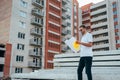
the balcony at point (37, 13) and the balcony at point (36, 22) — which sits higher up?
the balcony at point (37, 13)

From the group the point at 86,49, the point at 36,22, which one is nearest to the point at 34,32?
the point at 36,22

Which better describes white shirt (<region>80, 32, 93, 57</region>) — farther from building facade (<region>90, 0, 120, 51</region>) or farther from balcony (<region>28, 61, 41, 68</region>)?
building facade (<region>90, 0, 120, 51</region>)

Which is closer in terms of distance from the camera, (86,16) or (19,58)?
(19,58)

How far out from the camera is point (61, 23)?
178 feet

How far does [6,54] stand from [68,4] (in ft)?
92.5

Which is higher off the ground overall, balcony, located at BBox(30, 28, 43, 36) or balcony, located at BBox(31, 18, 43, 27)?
balcony, located at BBox(31, 18, 43, 27)

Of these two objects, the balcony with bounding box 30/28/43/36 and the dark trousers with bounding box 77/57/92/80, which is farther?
the balcony with bounding box 30/28/43/36

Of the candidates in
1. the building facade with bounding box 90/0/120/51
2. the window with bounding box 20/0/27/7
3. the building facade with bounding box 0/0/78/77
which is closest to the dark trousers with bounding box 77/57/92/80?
the building facade with bounding box 0/0/78/77

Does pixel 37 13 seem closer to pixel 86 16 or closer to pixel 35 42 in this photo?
pixel 35 42

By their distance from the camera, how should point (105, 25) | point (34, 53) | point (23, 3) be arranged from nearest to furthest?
point (34, 53)
point (23, 3)
point (105, 25)

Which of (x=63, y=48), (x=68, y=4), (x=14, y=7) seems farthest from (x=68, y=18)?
(x=14, y=7)

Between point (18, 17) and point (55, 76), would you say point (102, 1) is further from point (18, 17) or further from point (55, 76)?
point (55, 76)

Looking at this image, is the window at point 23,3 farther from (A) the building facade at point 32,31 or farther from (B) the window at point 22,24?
(B) the window at point 22,24

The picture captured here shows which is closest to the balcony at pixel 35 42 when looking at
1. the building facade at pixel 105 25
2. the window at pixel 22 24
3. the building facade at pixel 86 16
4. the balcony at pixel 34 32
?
the balcony at pixel 34 32
